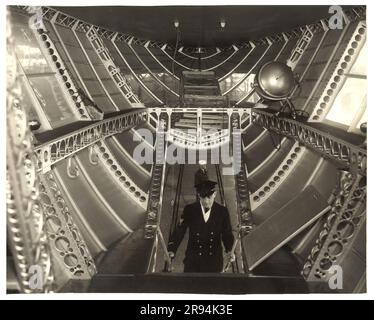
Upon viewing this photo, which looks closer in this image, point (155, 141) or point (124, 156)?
point (155, 141)

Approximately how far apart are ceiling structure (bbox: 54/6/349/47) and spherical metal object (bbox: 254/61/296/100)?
61cm

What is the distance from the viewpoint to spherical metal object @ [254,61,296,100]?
179 inches

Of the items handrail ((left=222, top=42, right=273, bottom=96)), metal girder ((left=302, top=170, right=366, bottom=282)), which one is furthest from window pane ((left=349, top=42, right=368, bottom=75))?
handrail ((left=222, top=42, right=273, bottom=96))

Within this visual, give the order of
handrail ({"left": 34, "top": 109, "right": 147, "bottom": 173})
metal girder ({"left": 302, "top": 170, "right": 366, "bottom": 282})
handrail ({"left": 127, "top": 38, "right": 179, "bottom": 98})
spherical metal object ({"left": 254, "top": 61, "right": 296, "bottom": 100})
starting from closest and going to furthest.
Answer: handrail ({"left": 34, "top": 109, "right": 147, "bottom": 173}) → metal girder ({"left": 302, "top": 170, "right": 366, "bottom": 282}) → spherical metal object ({"left": 254, "top": 61, "right": 296, "bottom": 100}) → handrail ({"left": 127, "top": 38, "right": 179, "bottom": 98})

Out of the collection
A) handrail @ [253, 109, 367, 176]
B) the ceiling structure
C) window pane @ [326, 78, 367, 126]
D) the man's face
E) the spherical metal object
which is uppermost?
the ceiling structure

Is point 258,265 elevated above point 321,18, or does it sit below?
below

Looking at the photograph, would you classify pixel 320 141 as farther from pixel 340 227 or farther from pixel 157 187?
pixel 157 187

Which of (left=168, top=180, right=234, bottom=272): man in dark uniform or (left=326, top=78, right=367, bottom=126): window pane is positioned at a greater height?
(left=326, top=78, right=367, bottom=126): window pane

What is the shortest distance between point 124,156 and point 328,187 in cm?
280

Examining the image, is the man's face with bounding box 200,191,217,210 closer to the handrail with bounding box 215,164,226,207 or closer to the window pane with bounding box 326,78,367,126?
the handrail with bounding box 215,164,226,207
